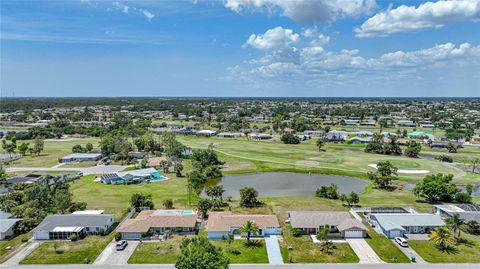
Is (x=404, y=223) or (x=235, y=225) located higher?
(x=404, y=223)

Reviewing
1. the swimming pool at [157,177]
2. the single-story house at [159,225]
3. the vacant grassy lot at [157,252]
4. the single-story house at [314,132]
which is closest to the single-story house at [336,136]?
the single-story house at [314,132]

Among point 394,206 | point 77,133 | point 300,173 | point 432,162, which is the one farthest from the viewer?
point 77,133

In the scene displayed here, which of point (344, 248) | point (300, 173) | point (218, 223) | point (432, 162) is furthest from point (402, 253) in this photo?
point (432, 162)

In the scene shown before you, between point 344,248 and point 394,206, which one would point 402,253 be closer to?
point 344,248

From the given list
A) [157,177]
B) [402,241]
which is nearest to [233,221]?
[402,241]

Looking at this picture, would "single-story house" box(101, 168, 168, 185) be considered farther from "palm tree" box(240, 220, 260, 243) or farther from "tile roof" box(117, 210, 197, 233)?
"palm tree" box(240, 220, 260, 243)

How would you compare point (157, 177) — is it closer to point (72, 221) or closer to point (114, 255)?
point (72, 221)
